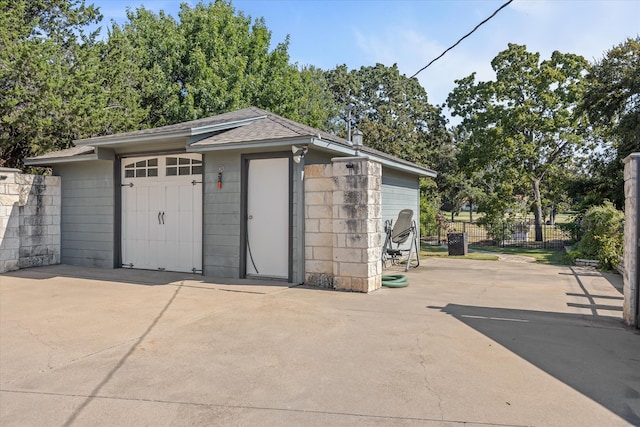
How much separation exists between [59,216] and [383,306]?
8.15m

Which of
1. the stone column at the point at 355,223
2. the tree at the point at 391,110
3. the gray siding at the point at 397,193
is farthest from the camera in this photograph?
the tree at the point at 391,110

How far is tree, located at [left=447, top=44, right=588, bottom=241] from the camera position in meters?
19.3

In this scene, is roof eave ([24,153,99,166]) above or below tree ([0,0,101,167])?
below

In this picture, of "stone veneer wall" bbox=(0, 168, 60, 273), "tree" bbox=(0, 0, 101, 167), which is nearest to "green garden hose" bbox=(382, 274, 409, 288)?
"stone veneer wall" bbox=(0, 168, 60, 273)

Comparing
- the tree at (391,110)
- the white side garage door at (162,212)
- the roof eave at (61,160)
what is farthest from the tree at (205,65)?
the white side garage door at (162,212)

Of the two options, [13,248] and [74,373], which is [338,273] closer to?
[74,373]

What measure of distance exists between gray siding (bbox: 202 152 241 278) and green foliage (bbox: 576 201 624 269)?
7.95 metres

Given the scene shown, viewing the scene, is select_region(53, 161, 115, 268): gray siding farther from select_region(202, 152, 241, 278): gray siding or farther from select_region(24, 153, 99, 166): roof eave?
select_region(202, 152, 241, 278): gray siding

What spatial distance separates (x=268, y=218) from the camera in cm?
757

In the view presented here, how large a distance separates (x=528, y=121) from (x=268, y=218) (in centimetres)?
1621

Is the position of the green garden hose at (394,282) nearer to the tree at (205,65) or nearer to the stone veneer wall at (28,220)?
the stone veneer wall at (28,220)

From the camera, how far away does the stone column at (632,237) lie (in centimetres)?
462

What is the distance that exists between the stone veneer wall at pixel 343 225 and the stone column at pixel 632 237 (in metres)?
3.24

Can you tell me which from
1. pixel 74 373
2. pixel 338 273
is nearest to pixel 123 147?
pixel 338 273
